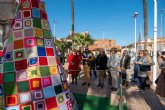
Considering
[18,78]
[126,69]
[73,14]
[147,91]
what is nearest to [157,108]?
[147,91]

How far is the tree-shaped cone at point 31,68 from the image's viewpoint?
15.2ft

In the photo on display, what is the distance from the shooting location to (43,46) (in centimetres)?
494

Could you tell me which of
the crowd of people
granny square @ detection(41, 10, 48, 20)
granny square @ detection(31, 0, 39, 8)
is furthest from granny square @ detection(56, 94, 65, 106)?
the crowd of people

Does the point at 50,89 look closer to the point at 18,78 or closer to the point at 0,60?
the point at 18,78

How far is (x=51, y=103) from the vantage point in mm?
4762

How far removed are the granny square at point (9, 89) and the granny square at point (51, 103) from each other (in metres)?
0.64

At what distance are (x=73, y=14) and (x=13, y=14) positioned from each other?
19122 millimetres

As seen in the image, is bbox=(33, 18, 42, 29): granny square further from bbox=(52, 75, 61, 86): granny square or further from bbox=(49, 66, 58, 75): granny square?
bbox=(52, 75, 61, 86): granny square

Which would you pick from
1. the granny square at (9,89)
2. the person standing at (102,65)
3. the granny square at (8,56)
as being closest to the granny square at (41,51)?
the granny square at (8,56)

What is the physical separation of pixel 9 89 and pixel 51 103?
2.76ft

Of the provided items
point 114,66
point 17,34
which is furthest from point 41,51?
point 114,66

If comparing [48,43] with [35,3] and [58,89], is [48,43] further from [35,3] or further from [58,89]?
[58,89]

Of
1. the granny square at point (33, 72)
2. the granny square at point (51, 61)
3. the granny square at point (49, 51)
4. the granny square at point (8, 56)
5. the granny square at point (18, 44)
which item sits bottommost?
the granny square at point (33, 72)

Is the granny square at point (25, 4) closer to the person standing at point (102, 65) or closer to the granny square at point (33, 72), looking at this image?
the granny square at point (33, 72)
